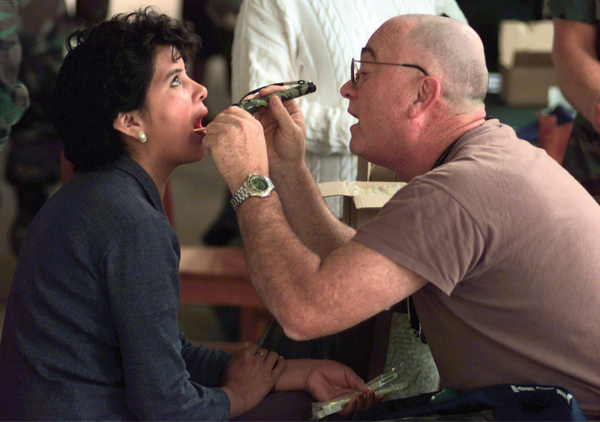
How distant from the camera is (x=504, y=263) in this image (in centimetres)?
111

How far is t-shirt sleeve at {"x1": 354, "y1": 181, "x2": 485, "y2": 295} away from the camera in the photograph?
105 centimetres

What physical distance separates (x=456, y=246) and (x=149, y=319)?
53 cm

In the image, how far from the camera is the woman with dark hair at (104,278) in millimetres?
1110

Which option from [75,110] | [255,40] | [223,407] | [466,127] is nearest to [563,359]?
[466,127]

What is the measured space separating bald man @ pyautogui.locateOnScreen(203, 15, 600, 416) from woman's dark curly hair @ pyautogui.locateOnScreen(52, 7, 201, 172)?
0.18m

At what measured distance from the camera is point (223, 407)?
124 cm

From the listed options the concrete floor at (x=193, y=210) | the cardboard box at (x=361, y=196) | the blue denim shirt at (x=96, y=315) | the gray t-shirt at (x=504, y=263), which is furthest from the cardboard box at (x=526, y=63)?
the blue denim shirt at (x=96, y=315)

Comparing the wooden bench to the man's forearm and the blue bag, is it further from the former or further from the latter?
the blue bag

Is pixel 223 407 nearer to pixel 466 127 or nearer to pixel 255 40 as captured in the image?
pixel 466 127

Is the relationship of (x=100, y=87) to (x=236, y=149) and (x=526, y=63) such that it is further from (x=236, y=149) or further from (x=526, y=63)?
(x=526, y=63)

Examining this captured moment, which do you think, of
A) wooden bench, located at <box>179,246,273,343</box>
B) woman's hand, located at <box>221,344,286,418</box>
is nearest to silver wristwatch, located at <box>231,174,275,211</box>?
woman's hand, located at <box>221,344,286,418</box>

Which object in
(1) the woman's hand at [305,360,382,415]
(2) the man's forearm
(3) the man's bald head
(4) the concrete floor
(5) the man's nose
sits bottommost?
(4) the concrete floor

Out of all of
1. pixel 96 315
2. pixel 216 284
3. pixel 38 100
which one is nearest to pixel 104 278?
pixel 96 315

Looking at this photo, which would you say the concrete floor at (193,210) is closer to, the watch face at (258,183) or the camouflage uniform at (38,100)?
the camouflage uniform at (38,100)
